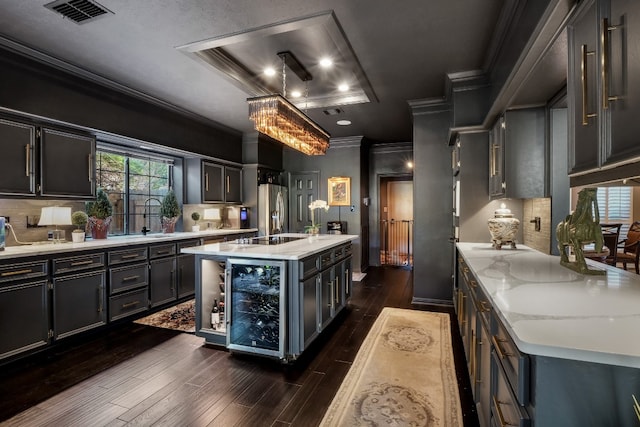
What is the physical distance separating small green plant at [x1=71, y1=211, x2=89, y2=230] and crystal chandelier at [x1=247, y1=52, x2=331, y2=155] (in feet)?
7.51

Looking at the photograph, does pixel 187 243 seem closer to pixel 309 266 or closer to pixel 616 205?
pixel 309 266

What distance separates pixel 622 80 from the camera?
1112mm

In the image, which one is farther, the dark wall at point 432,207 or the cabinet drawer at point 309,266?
the dark wall at point 432,207

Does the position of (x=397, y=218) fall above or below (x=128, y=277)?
above

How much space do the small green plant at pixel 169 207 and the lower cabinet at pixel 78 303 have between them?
160cm

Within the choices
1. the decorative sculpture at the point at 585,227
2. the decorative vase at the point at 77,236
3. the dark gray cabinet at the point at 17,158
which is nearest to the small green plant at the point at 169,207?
the decorative vase at the point at 77,236

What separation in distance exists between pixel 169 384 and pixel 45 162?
2.51 metres

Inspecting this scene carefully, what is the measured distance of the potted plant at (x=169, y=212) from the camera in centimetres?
488

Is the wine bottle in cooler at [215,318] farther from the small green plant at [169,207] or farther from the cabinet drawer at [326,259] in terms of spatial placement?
the small green plant at [169,207]

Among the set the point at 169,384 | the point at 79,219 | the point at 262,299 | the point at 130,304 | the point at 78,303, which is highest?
the point at 79,219

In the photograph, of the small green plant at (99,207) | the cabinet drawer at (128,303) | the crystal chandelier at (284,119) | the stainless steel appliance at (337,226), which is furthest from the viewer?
the stainless steel appliance at (337,226)

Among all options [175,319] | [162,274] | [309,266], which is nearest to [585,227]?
[309,266]

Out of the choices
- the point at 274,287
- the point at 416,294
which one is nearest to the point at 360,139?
the point at 416,294

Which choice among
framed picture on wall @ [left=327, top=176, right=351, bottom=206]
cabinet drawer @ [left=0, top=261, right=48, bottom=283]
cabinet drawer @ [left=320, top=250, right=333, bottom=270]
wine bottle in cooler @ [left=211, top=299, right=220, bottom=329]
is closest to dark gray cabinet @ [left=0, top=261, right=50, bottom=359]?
cabinet drawer @ [left=0, top=261, right=48, bottom=283]
